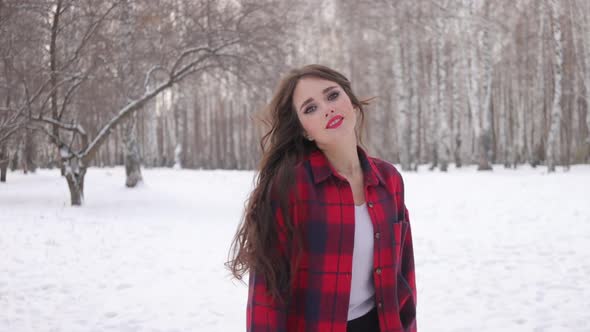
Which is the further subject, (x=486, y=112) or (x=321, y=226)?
(x=486, y=112)

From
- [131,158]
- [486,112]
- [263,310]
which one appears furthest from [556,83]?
[263,310]

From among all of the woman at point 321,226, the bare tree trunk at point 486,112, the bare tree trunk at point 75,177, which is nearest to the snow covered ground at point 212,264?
the bare tree trunk at point 75,177

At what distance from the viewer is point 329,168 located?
65.4 inches

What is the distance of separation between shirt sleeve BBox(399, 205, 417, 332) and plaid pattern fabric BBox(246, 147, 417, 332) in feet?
0.47

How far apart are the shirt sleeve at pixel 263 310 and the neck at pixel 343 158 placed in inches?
18.1

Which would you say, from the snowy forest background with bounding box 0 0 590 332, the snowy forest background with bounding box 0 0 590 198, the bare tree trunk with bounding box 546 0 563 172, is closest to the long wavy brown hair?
the snowy forest background with bounding box 0 0 590 332

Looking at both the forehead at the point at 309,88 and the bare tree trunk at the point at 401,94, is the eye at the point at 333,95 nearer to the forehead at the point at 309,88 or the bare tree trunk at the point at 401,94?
the forehead at the point at 309,88

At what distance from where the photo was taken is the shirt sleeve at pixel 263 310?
4.97 feet

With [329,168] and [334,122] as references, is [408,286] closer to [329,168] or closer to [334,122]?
[329,168]

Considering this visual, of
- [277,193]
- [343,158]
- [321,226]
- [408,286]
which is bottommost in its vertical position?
[408,286]

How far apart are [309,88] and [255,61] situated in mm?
11168

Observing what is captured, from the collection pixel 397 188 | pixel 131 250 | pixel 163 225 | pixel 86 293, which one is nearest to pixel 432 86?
pixel 163 225

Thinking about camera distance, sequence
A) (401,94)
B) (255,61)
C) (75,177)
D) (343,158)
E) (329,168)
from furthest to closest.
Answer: (401,94) → (255,61) → (75,177) → (343,158) → (329,168)

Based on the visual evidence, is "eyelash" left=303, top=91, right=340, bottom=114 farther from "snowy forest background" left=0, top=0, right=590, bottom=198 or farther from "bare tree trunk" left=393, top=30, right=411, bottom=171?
"bare tree trunk" left=393, top=30, right=411, bottom=171
